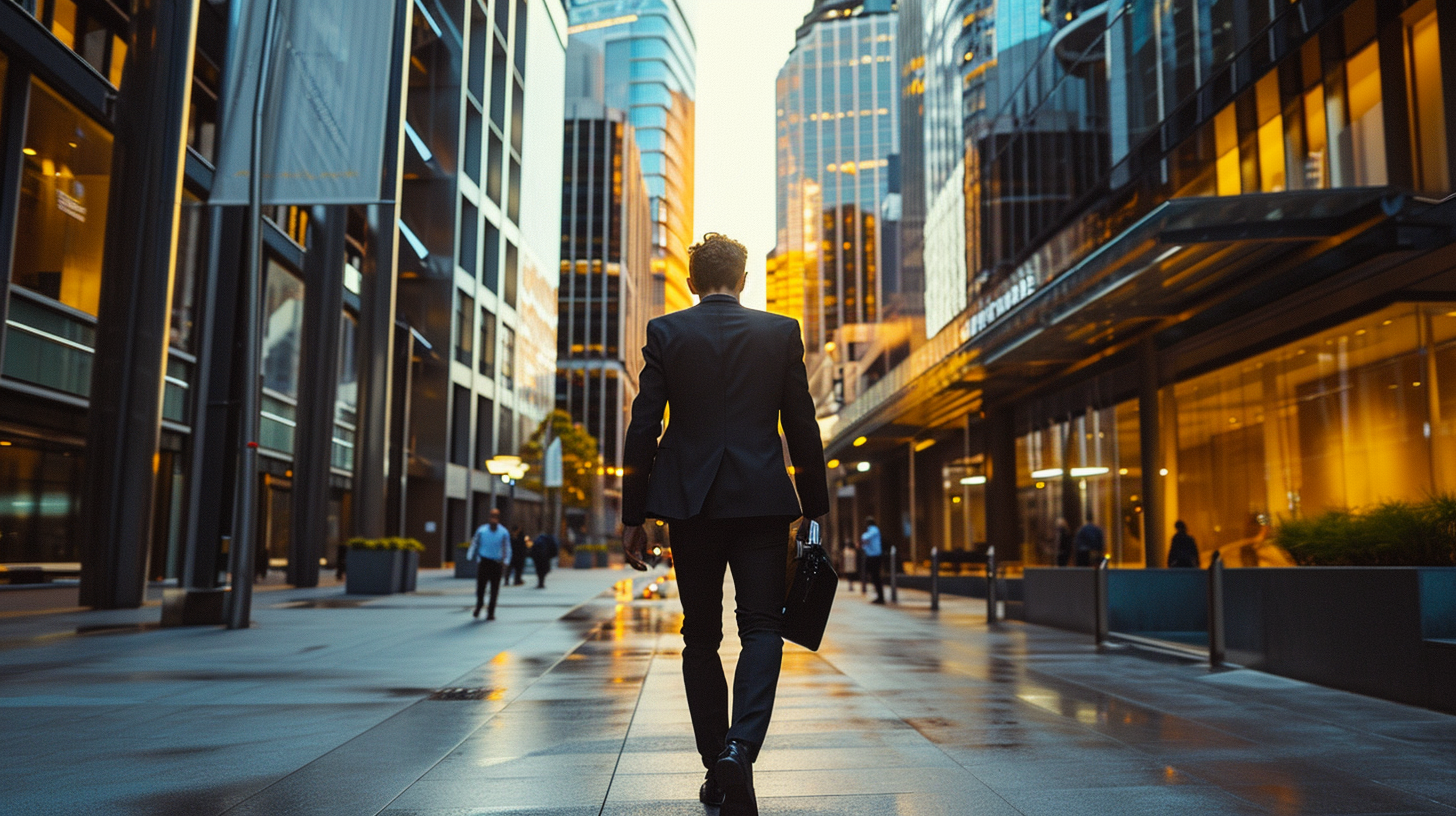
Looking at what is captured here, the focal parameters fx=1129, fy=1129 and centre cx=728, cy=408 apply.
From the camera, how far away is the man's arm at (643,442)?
383 centimetres

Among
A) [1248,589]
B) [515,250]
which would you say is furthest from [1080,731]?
[515,250]

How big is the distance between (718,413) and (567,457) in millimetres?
63980

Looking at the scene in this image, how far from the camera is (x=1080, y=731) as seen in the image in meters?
5.87

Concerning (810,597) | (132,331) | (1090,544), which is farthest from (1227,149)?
(132,331)

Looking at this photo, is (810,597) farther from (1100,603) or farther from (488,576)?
(488,576)

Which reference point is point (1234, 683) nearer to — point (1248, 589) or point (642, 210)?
point (1248, 589)

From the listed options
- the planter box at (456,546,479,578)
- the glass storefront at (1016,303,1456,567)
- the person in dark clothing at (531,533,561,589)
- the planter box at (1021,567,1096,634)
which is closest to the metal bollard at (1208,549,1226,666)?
the glass storefront at (1016,303,1456,567)

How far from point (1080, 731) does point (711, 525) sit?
3049 millimetres

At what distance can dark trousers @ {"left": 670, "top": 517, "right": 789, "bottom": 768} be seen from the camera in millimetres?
3828

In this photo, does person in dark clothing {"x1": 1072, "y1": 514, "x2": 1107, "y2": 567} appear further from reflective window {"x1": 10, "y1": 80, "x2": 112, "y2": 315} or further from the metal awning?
reflective window {"x1": 10, "y1": 80, "x2": 112, "y2": 315}

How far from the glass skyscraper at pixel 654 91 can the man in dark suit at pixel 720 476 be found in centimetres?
15337

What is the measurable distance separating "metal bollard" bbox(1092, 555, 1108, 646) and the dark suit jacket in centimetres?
876

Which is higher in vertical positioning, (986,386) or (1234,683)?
(986,386)

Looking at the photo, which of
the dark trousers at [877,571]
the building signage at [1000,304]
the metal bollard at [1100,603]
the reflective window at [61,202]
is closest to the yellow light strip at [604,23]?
the building signage at [1000,304]
